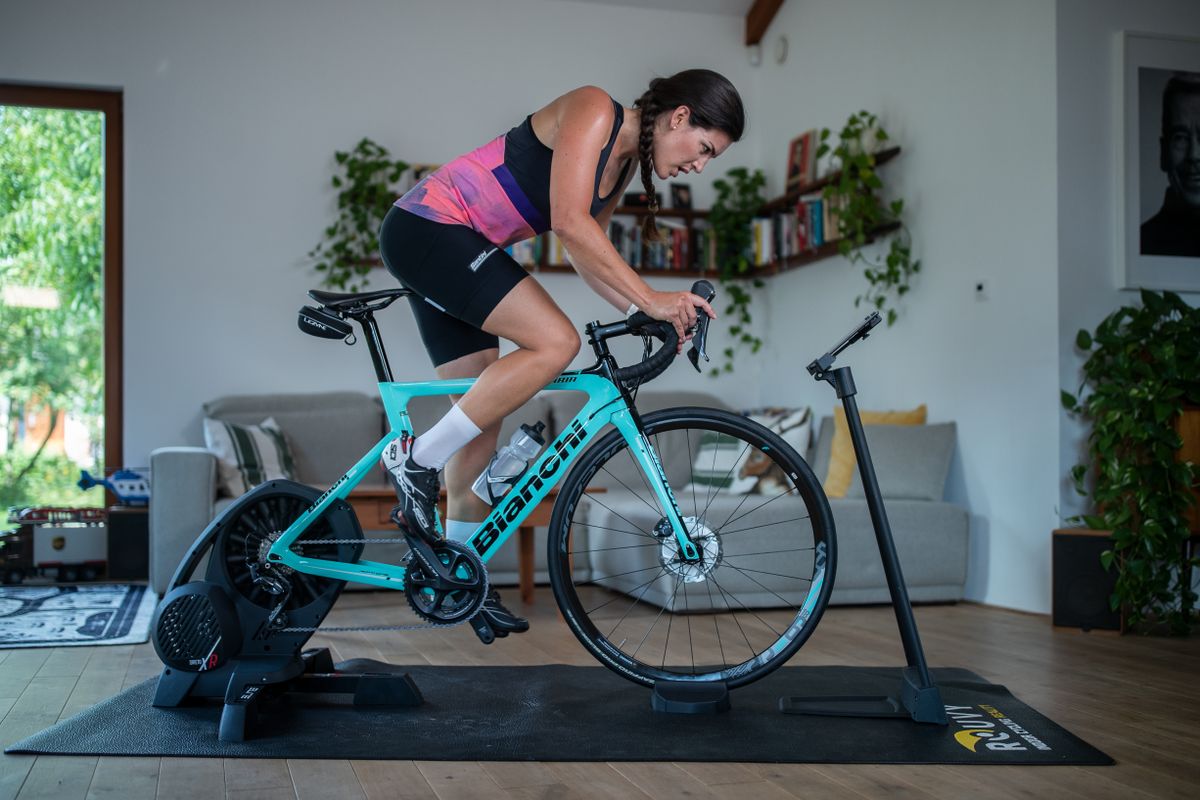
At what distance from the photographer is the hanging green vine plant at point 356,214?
5375 millimetres

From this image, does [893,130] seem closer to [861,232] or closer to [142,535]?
[861,232]

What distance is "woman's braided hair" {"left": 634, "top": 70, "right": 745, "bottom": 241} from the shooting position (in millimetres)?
2150

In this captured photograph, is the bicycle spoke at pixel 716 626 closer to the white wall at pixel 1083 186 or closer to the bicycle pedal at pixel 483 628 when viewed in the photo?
the bicycle pedal at pixel 483 628

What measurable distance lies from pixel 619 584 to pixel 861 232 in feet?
5.73

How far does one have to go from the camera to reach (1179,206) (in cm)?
385

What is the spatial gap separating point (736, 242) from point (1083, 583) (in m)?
2.85

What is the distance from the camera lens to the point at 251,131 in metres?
5.41

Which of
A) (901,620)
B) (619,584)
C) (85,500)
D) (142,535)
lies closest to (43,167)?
(85,500)

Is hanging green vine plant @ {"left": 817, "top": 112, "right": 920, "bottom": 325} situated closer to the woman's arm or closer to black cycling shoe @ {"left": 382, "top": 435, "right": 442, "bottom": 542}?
the woman's arm

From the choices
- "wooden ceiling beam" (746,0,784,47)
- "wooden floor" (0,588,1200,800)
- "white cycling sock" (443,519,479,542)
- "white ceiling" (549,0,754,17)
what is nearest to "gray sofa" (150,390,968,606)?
"wooden floor" (0,588,1200,800)

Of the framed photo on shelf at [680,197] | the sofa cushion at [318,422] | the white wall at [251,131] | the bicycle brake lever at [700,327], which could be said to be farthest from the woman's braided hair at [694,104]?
Answer: the framed photo on shelf at [680,197]

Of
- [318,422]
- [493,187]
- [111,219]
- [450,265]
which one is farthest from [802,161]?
[450,265]

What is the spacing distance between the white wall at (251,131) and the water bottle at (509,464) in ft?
10.8

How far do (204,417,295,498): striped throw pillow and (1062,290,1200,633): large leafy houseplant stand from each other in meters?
2.94
